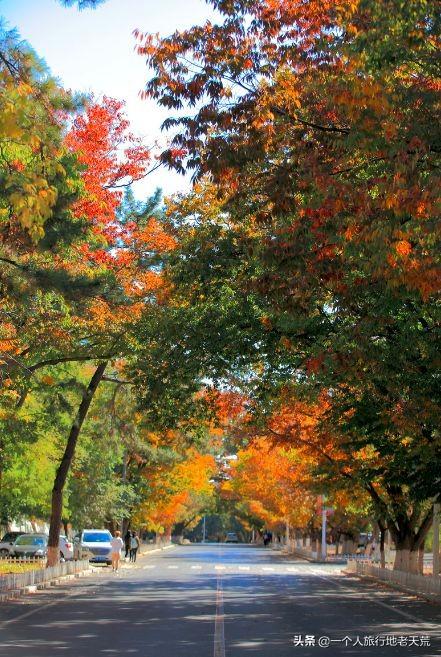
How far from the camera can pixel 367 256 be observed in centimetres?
1318

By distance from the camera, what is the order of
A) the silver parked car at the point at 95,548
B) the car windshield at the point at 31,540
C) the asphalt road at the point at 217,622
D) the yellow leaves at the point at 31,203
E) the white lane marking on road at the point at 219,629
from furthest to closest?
1. the car windshield at the point at 31,540
2. the silver parked car at the point at 95,548
3. the asphalt road at the point at 217,622
4. the white lane marking on road at the point at 219,629
5. the yellow leaves at the point at 31,203

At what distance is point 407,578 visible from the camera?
99.6 feet

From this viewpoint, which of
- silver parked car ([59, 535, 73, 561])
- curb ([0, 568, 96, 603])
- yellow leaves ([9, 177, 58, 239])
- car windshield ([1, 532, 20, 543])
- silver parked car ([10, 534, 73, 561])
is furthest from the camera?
car windshield ([1, 532, 20, 543])

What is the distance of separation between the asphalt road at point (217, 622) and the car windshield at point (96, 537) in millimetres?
18351

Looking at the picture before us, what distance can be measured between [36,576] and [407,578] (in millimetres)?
11560

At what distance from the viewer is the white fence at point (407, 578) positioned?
2673 centimetres

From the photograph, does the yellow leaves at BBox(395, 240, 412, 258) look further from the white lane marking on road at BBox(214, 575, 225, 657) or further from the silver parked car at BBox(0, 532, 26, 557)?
the silver parked car at BBox(0, 532, 26, 557)

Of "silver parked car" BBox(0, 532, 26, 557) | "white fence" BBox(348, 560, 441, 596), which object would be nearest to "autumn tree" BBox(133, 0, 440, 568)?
"white fence" BBox(348, 560, 441, 596)

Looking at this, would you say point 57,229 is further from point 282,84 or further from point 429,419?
point 429,419

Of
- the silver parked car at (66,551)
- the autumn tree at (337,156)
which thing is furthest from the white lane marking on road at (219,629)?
the silver parked car at (66,551)

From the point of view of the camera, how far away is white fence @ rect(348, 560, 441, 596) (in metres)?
26.7

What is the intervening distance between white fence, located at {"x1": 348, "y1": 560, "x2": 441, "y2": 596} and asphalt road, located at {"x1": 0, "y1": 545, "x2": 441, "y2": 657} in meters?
0.79

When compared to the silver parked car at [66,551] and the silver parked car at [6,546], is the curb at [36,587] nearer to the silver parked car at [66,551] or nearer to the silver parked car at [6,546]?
the silver parked car at [66,551]

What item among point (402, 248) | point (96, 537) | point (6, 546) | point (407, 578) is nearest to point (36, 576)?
point (407, 578)
